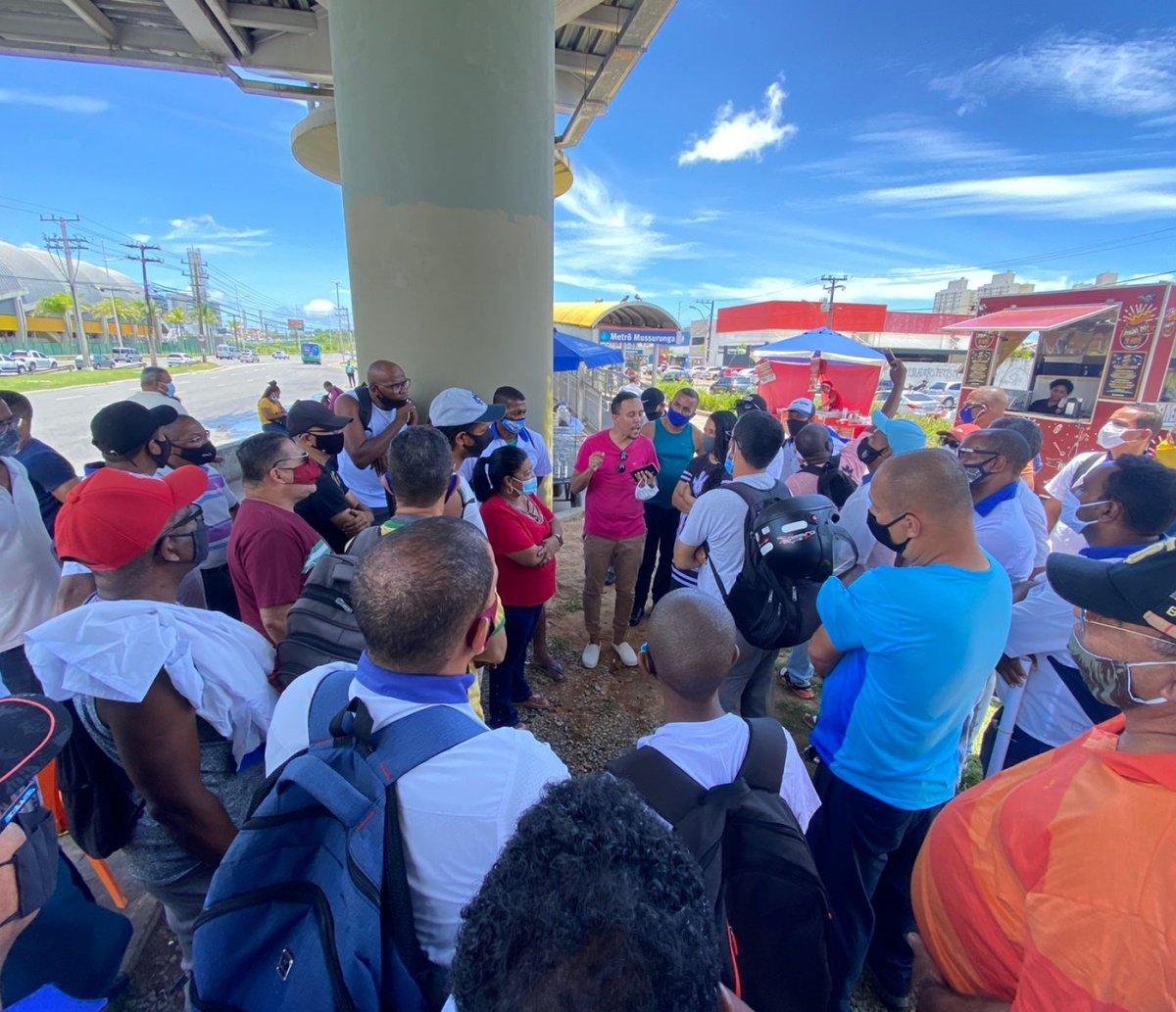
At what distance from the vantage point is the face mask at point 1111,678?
1.11m

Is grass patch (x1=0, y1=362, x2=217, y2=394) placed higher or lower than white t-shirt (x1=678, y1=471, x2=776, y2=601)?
lower

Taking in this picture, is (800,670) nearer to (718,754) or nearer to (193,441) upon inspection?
(718,754)

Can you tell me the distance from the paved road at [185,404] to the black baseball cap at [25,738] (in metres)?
15.4

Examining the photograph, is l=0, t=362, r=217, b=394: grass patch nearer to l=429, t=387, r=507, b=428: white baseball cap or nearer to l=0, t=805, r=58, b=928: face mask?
l=429, t=387, r=507, b=428: white baseball cap

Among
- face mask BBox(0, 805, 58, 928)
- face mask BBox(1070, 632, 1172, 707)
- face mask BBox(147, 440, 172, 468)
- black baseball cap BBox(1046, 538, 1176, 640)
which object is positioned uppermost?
black baseball cap BBox(1046, 538, 1176, 640)

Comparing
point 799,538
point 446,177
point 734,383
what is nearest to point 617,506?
point 799,538

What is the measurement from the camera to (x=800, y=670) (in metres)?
4.24

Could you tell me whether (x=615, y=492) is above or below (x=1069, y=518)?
below

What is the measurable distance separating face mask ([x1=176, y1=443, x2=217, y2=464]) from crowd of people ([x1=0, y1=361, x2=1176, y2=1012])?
0.44m

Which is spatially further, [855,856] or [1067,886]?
[855,856]

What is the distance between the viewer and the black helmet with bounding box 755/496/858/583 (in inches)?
95.0

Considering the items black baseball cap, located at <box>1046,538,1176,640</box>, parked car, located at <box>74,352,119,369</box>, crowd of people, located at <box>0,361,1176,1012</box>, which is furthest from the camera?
parked car, located at <box>74,352,119,369</box>

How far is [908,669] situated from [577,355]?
10491 millimetres

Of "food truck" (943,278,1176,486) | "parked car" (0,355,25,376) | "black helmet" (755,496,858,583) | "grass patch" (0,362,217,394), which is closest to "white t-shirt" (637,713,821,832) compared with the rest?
"black helmet" (755,496,858,583)
